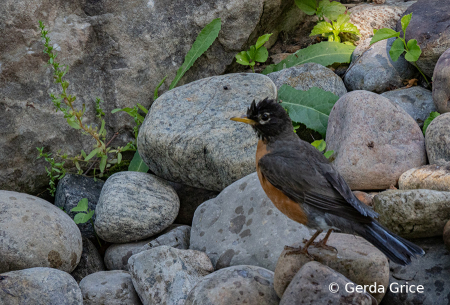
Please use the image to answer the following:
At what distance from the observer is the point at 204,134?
18.0 ft

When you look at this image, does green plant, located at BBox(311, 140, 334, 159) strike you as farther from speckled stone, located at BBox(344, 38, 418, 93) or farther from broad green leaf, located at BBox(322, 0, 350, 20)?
broad green leaf, located at BBox(322, 0, 350, 20)

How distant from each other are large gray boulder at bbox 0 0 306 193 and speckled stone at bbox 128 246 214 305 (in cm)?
253

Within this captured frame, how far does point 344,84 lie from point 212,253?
360 cm

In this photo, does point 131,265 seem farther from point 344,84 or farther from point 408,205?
point 344,84

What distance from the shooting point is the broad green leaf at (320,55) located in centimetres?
721

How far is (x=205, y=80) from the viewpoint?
20.2 ft

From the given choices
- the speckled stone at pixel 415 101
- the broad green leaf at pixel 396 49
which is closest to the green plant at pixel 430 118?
the speckled stone at pixel 415 101

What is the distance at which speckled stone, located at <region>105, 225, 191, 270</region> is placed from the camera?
17.1 feet

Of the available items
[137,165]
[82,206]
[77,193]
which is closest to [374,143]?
[137,165]

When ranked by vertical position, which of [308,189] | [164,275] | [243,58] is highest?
[308,189]

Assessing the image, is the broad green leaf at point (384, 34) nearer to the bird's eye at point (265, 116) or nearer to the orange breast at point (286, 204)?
the bird's eye at point (265, 116)

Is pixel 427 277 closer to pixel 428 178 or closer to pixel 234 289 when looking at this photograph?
pixel 428 178

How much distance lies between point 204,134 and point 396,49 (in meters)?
2.93

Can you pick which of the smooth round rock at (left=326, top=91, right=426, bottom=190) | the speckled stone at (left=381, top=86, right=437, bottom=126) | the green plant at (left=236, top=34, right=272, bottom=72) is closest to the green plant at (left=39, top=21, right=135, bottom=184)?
the green plant at (left=236, top=34, right=272, bottom=72)
